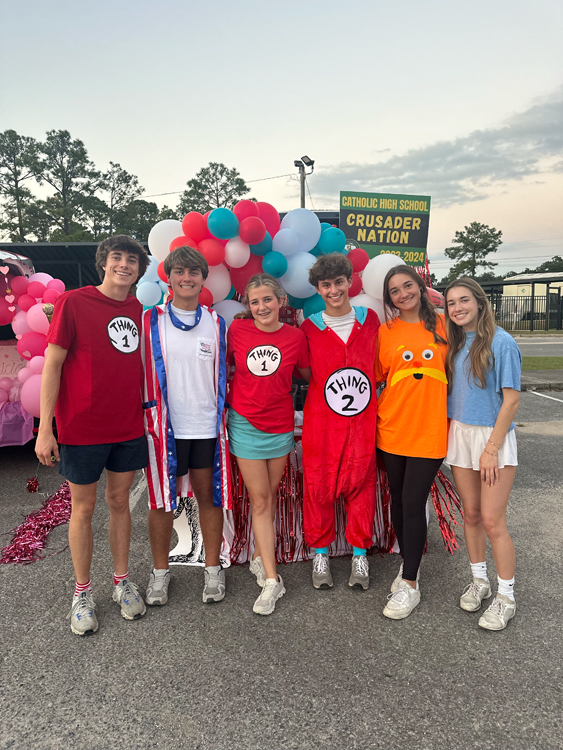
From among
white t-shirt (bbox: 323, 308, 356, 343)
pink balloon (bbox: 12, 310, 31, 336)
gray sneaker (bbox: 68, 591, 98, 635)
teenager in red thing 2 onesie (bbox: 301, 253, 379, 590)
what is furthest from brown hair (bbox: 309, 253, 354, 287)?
pink balloon (bbox: 12, 310, 31, 336)

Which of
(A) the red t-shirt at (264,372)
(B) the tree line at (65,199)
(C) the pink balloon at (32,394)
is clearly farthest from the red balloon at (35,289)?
(B) the tree line at (65,199)

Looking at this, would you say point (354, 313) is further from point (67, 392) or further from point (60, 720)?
point (60, 720)

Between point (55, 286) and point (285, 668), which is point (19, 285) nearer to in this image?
point (55, 286)

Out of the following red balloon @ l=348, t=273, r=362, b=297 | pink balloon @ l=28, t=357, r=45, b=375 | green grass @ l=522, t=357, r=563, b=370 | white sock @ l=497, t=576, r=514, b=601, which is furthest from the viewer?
green grass @ l=522, t=357, r=563, b=370

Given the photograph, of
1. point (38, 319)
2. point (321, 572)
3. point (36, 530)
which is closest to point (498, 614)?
point (321, 572)

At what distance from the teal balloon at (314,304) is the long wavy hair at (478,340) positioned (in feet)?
3.19

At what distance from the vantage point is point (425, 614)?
2410 mm

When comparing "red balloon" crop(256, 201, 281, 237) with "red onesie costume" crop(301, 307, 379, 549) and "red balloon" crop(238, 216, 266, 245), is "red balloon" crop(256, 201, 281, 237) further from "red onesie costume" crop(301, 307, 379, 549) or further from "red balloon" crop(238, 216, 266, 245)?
"red onesie costume" crop(301, 307, 379, 549)

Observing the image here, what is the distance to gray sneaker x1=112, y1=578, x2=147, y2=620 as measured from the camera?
7.85 feet

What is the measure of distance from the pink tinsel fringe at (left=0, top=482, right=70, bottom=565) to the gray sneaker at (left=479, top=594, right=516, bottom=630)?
2.63m

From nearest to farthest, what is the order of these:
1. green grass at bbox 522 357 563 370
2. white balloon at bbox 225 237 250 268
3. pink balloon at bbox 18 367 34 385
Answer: white balloon at bbox 225 237 250 268
pink balloon at bbox 18 367 34 385
green grass at bbox 522 357 563 370

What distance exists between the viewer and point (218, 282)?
2.97 m

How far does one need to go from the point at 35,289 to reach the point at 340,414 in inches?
150

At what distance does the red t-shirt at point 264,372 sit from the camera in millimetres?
2465
